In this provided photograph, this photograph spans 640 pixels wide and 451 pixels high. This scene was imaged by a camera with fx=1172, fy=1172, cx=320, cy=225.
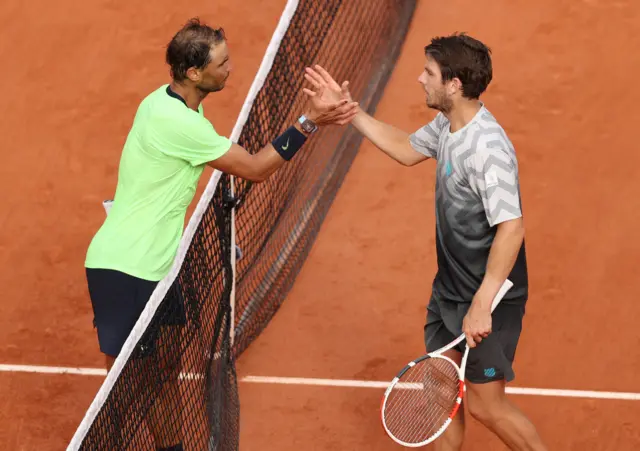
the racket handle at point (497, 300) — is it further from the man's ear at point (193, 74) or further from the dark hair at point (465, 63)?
the man's ear at point (193, 74)

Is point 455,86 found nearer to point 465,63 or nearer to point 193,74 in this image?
point 465,63

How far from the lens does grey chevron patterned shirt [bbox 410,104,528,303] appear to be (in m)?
4.25

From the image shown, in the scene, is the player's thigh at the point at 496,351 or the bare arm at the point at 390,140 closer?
the player's thigh at the point at 496,351

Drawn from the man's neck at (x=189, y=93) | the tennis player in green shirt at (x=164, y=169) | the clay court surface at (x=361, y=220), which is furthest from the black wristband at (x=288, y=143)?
the clay court surface at (x=361, y=220)

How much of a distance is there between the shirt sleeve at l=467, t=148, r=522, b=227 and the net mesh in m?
0.98

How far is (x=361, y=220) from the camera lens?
669cm

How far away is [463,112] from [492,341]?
89 centimetres

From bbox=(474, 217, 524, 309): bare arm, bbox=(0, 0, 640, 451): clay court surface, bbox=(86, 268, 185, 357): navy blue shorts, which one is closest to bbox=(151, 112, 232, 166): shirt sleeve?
bbox=(86, 268, 185, 357): navy blue shorts

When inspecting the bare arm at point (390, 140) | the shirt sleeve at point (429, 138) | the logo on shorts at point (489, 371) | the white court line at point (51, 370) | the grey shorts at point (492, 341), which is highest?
the shirt sleeve at point (429, 138)

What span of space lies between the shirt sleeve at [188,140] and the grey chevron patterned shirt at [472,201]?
866 millimetres

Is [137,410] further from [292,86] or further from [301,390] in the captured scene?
[292,86]

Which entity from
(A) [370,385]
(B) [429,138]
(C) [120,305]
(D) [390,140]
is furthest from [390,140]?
(A) [370,385]

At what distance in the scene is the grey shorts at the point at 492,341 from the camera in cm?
450

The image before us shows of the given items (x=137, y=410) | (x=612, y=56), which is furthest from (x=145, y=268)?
(x=612, y=56)
